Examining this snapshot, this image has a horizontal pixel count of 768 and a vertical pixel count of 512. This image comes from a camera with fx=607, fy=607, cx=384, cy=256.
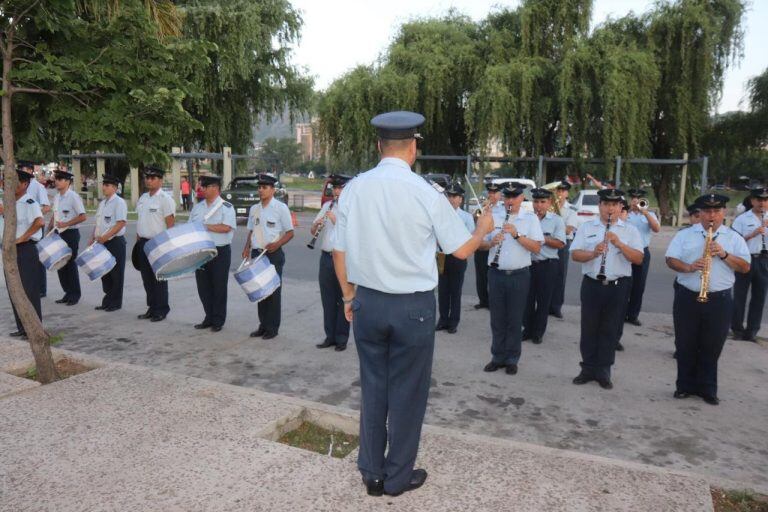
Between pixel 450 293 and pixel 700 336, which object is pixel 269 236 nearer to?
pixel 450 293

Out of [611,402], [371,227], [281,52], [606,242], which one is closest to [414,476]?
[371,227]

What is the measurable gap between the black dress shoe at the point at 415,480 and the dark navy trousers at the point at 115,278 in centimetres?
594

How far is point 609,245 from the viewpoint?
5348mm

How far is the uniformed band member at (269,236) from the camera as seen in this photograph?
6.69 meters

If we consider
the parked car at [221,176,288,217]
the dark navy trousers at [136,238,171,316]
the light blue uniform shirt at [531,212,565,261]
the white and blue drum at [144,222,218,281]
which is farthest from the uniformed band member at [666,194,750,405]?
the parked car at [221,176,288,217]

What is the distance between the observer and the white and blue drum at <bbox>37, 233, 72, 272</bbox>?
7.06m

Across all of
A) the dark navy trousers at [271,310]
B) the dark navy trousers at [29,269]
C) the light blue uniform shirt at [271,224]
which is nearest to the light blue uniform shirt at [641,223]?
the light blue uniform shirt at [271,224]

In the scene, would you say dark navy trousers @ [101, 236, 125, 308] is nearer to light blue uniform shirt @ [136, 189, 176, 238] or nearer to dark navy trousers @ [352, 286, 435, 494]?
light blue uniform shirt @ [136, 189, 176, 238]

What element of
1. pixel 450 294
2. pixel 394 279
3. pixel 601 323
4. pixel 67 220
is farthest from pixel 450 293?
pixel 67 220

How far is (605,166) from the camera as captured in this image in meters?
21.2

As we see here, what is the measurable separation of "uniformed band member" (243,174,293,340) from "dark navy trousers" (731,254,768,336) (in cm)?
516

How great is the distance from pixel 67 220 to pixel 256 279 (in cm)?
359

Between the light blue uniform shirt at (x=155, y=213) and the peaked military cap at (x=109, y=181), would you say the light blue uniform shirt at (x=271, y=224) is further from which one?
the peaked military cap at (x=109, y=181)

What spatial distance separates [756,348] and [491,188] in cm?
337
